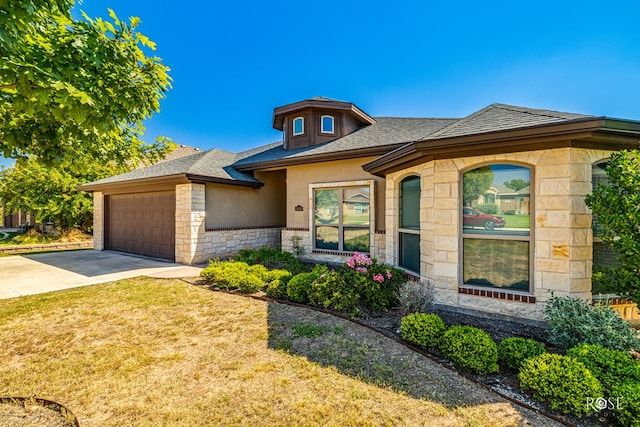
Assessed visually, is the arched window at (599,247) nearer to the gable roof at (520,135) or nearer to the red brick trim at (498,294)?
the gable roof at (520,135)

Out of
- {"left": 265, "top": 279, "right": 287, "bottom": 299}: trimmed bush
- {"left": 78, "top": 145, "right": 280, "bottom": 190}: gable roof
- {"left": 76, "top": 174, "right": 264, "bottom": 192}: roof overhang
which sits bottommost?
{"left": 265, "top": 279, "right": 287, "bottom": 299}: trimmed bush

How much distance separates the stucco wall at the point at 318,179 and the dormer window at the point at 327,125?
2260 mm

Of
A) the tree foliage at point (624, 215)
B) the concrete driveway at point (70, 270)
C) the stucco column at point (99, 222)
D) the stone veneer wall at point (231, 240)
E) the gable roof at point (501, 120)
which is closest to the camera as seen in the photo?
the tree foliage at point (624, 215)

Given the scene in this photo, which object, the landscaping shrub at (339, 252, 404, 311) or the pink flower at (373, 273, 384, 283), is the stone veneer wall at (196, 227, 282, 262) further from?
the pink flower at (373, 273, 384, 283)

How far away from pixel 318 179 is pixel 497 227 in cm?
604

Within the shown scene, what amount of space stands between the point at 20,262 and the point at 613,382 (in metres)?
16.0

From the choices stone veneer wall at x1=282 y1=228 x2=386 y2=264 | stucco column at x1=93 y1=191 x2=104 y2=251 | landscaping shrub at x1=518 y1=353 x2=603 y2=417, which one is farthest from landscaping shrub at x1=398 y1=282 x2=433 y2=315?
stucco column at x1=93 y1=191 x2=104 y2=251

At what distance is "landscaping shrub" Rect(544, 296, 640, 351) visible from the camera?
11.5 ft

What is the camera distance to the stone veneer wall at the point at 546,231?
4254mm

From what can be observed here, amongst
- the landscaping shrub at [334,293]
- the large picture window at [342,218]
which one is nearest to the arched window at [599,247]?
the landscaping shrub at [334,293]

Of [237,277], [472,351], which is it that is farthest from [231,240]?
[472,351]

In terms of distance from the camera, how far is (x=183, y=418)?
2.54 metres

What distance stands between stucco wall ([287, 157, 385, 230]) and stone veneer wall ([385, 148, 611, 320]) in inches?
137

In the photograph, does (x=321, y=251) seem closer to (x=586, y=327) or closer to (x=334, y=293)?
(x=334, y=293)
